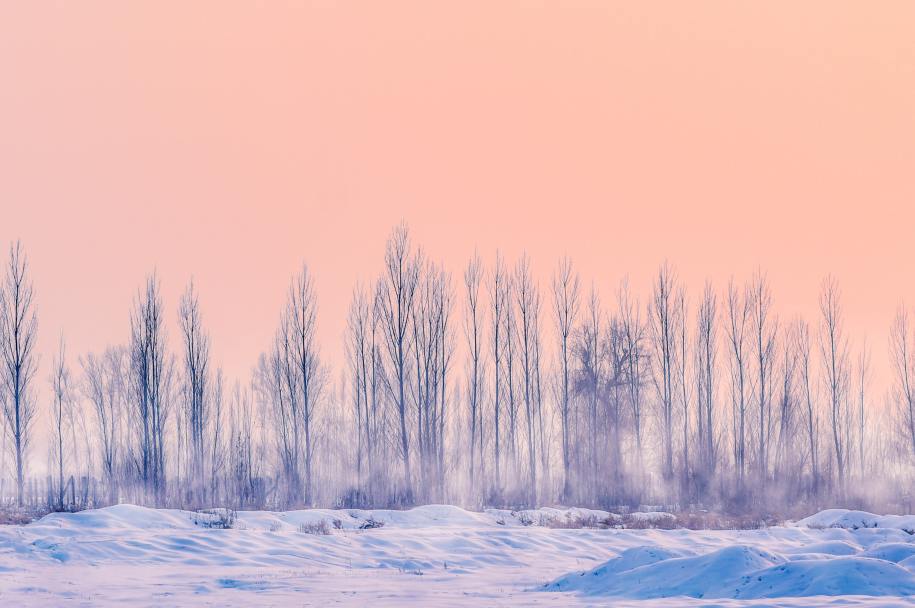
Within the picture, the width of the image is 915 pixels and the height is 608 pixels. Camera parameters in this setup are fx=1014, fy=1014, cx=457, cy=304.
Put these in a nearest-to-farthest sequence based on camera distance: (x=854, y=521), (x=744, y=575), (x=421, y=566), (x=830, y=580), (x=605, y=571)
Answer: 1. (x=830, y=580)
2. (x=744, y=575)
3. (x=605, y=571)
4. (x=421, y=566)
5. (x=854, y=521)

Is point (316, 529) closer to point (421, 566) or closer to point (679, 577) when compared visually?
point (421, 566)

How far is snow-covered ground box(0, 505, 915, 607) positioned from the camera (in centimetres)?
1237

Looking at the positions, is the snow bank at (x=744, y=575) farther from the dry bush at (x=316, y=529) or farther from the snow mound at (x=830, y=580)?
the dry bush at (x=316, y=529)

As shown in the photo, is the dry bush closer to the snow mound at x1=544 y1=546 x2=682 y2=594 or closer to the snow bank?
the snow mound at x1=544 y1=546 x2=682 y2=594

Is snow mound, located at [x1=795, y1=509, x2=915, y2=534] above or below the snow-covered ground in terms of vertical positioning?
below

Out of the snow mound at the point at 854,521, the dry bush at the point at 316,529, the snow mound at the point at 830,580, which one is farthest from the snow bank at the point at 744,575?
the snow mound at the point at 854,521

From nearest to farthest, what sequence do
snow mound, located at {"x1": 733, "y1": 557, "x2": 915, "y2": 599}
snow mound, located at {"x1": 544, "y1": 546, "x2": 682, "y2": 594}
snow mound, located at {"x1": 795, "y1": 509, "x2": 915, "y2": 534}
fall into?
snow mound, located at {"x1": 733, "y1": 557, "x2": 915, "y2": 599} < snow mound, located at {"x1": 544, "y1": 546, "x2": 682, "y2": 594} < snow mound, located at {"x1": 795, "y1": 509, "x2": 915, "y2": 534}

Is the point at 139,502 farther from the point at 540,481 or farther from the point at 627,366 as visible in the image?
the point at 627,366

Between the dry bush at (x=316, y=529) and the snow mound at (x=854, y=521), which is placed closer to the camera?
the dry bush at (x=316, y=529)

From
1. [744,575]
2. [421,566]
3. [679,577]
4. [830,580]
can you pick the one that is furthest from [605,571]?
[421,566]

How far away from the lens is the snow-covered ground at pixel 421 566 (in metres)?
12.4

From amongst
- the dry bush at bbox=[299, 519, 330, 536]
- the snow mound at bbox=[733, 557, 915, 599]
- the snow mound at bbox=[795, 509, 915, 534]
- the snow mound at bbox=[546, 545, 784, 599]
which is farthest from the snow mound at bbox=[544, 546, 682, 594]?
the snow mound at bbox=[795, 509, 915, 534]

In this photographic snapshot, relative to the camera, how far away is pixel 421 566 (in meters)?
16.8

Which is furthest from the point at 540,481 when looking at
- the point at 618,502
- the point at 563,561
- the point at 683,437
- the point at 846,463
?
the point at 563,561
